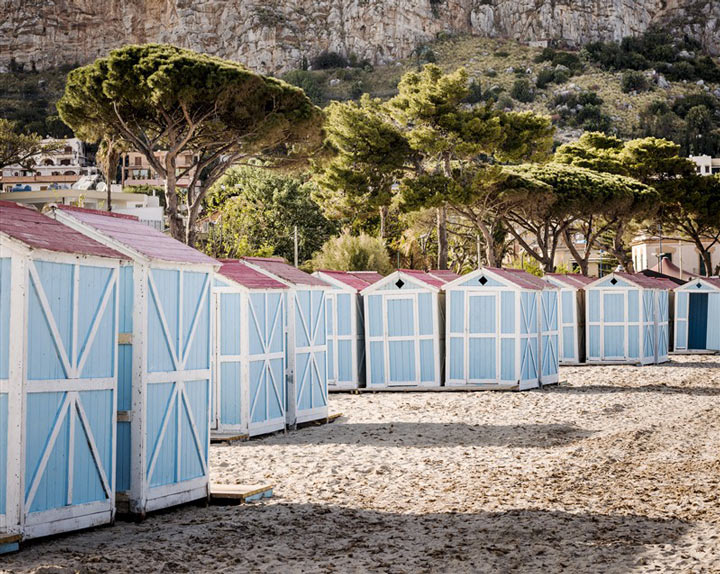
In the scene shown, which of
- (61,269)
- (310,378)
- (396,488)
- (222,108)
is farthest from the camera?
(222,108)

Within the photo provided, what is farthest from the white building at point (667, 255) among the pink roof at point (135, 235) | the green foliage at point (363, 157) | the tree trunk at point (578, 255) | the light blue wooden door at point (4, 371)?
the light blue wooden door at point (4, 371)

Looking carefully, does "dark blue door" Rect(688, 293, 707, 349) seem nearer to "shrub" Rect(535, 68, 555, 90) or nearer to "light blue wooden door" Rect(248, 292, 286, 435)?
"light blue wooden door" Rect(248, 292, 286, 435)

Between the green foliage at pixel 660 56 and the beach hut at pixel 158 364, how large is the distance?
115958 mm

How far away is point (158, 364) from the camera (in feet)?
26.3

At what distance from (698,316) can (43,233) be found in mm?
30051

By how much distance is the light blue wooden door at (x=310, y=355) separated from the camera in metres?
14.2

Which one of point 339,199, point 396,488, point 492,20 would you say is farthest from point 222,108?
point 492,20

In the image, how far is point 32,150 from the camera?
4547 centimetres

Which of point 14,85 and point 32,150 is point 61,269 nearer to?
point 32,150

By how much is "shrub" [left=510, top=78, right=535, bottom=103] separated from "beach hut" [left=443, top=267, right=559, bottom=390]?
91525mm

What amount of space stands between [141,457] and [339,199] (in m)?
29.2

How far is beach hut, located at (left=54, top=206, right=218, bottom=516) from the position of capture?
779 cm

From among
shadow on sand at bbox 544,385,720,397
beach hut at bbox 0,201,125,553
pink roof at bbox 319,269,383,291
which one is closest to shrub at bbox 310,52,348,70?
pink roof at bbox 319,269,383,291

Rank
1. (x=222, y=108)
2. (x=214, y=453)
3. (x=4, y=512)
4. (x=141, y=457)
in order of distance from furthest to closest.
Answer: (x=222, y=108) < (x=214, y=453) < (x=141, y=457) < (x=4, y=512)
